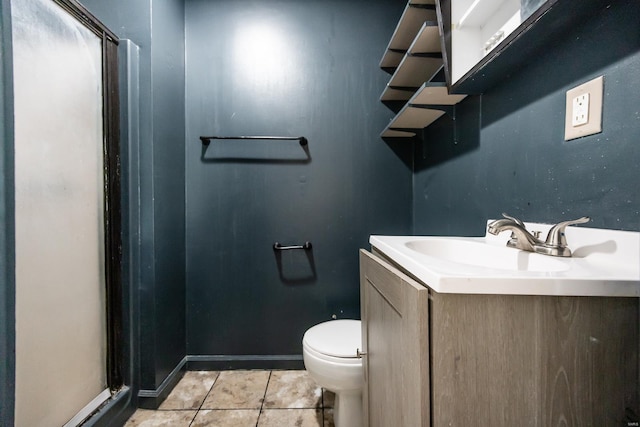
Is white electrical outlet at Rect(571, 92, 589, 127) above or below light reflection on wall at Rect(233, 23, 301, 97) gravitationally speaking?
below

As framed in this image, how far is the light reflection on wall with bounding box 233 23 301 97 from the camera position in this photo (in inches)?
66.2

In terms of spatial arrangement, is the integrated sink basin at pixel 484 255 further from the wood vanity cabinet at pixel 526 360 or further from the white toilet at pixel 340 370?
the white toilet at pixel 340 370

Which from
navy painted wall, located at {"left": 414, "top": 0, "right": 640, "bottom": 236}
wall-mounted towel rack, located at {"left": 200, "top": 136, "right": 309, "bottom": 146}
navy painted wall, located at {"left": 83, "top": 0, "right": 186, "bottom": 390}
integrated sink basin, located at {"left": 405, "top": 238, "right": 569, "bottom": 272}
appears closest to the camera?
navy painted wall, located at {"left": 414, "top": 0, "right": 640, "bottom": 236}

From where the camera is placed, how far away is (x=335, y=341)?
1195mm

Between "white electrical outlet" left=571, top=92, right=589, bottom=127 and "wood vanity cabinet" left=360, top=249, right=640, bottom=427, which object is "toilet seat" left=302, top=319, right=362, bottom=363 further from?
"white electrical outlet" left=571, top=92, right=589, bottom=127

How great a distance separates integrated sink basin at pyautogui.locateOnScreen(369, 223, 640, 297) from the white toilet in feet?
1.75

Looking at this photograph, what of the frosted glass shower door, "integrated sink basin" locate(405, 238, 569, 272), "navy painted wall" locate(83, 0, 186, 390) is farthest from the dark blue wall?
"integrated sink basin" locate(405, 238, 569, 272)

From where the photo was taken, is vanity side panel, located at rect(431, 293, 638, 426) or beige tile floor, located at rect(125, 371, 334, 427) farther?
beige tile floor, located at rect(125, 371, 334, 427)

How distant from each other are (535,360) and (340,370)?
30.8 inches

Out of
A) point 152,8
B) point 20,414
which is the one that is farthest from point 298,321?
point 152,8

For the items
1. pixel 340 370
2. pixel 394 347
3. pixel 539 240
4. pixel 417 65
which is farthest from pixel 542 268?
pixel 417 65

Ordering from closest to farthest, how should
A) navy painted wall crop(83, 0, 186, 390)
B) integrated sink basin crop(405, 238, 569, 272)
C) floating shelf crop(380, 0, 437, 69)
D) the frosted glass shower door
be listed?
integrated sink basin crop(405, 238, 569, 272)
the frosted glass shower door
floating shelf crop(380, 0, 437, 69)
navy painted wall crop(83, 0, 186, 390)

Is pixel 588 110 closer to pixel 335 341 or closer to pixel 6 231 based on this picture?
pixel 335 341

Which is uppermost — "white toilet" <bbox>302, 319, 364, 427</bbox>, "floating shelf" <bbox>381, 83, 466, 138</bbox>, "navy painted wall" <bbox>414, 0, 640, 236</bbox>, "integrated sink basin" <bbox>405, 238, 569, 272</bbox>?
"floating shelf" <bbox>381, 83, 466, 138</bbox>
